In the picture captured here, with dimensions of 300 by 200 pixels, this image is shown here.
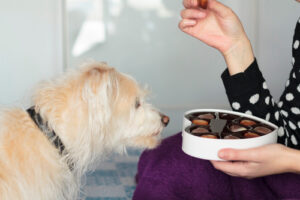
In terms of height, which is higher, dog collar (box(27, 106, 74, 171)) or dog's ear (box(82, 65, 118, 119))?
dog's ear (box(82, 65, 118, 119))

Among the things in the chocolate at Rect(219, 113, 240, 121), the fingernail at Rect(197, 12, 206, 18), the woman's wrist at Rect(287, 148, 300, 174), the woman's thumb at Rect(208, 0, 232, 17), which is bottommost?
the woman's wrist at Rect(287, 148, 300, 174)

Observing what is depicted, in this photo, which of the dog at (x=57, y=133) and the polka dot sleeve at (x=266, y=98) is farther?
the polka dot sleeve at (x=266, y=98)

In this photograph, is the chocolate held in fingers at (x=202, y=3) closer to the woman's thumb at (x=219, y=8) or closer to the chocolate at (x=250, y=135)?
the woman's thumb at (x=219, y=8)

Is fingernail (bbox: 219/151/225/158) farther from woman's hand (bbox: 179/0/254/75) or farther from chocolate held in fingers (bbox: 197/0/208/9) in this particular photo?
chocolate held in fingers (bbox: 197/0/208/9)

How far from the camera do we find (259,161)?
3.35 feet

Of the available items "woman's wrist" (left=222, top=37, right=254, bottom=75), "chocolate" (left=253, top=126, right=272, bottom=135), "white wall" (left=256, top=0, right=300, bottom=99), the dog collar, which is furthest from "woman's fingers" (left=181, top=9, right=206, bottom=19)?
"white wall" (left=256, top=0, right=300, bottom=99)

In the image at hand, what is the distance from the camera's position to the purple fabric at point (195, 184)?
1298 millimetres

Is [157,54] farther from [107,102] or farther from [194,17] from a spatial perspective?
[107,102]

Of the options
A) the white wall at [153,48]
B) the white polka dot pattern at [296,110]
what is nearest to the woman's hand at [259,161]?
Result: the white polka dot pattern at [296,110]

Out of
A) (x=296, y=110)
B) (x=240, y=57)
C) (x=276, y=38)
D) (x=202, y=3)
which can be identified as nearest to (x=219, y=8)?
(x=202, y=3)

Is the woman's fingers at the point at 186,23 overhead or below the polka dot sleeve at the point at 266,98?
overhead

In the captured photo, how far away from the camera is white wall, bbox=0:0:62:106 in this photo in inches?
103

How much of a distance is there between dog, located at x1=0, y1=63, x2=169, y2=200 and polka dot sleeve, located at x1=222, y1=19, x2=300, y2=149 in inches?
14.8

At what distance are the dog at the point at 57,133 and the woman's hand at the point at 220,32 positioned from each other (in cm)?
31
